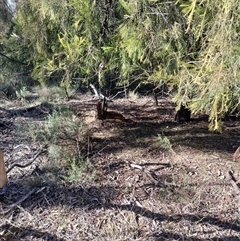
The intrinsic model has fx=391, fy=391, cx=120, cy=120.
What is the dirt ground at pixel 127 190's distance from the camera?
3.60 m

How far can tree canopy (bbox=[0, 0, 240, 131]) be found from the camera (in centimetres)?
353

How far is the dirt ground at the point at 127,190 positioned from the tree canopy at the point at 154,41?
2.23ft

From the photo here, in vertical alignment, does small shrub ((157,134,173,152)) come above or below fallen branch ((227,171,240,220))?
above

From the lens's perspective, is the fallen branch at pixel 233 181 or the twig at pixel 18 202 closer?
the twig at pixel 18 202

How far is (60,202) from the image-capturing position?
12.9 feet

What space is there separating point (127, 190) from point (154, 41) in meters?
1.68

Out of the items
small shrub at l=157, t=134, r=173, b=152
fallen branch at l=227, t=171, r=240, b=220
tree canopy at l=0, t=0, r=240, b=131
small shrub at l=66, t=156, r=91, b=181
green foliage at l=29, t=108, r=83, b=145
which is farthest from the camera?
green foliage at l=29, t=108, r=83, b=145

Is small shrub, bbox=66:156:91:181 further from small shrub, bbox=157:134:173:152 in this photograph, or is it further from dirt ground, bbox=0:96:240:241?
small shrub, bbox=157:134:173:152

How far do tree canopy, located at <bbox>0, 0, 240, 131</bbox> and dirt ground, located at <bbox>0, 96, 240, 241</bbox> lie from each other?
2.23 feet

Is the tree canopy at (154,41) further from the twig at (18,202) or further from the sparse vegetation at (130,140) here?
the twig at (18,202)

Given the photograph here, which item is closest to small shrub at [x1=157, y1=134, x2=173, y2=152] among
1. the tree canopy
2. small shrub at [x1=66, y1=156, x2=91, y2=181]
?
the tree canopy

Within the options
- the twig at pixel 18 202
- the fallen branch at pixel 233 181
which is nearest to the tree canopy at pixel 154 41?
the fallen branch at pixel 233 181

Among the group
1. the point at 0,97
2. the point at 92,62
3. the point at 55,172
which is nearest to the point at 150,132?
the point at 92,62

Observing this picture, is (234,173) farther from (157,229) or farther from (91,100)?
(91,100)
